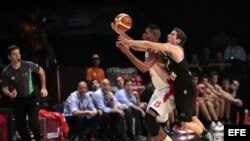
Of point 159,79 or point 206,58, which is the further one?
point 206,58

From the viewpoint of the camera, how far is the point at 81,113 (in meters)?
13.3

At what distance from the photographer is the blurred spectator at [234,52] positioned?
18656 millimetres

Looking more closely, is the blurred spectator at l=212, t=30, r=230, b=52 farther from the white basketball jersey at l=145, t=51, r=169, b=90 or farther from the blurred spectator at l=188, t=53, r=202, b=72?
the white basketball jersey at l=145, t=51, r=169, b=90

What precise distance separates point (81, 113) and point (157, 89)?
3.56m

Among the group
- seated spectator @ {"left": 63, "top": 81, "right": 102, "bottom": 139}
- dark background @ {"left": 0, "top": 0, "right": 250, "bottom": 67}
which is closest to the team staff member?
seated spectator @ {"left": 63, "top": 81, "right": 102, "bottom": 139}

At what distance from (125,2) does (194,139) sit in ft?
20.0

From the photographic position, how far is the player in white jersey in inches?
384

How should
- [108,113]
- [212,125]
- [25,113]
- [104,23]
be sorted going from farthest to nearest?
[104,23]
[212,125]
[108,113]
[25,113]

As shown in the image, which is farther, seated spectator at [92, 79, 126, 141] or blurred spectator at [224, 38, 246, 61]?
blurred spectator at [224, 38, 246, 61]

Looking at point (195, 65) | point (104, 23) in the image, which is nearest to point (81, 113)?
point (104, 23)

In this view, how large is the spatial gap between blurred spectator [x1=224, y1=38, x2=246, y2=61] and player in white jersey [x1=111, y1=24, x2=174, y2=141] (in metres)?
8.85

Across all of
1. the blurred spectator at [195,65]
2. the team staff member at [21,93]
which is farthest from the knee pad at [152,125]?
the blurred spectator at [195,65]

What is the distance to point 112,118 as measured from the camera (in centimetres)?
1402

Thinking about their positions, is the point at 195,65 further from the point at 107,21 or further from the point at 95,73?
the point at 95,73
